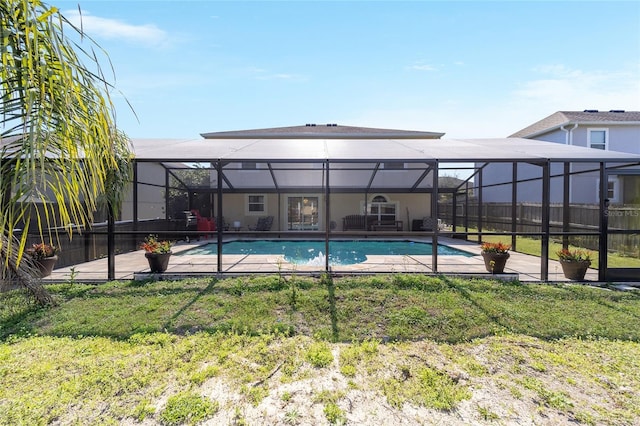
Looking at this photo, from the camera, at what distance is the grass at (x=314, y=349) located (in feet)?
8.25

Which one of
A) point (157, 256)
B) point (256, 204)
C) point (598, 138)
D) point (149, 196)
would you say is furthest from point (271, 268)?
point (598, 138)

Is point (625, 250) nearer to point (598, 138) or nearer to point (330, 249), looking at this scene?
point (330, 249)

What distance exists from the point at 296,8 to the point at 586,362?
359 inches

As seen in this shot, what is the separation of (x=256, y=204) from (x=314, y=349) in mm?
11806

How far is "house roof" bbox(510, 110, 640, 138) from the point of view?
49.0ft

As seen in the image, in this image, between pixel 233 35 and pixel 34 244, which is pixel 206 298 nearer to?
pixel 34 244

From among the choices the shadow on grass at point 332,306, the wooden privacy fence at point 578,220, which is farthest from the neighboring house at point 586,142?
the shadow on grass at point 332,306

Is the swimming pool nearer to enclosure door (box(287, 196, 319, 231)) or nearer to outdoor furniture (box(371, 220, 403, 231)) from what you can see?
outdoor furniture (box(371, 220, 403, 231))

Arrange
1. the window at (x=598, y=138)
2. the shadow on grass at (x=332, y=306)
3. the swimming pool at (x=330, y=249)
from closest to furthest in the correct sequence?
the shadow on grass at (x=332, y=306)
the swimming pool at (x=330, y=249)
the window at (x=598, y=138)

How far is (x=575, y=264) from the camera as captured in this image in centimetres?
588

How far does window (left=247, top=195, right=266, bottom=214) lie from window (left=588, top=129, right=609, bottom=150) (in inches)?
676

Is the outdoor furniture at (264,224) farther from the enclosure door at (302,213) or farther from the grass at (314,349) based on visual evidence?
the grass at (314,349)

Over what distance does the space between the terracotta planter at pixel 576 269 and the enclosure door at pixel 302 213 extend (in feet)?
32.6

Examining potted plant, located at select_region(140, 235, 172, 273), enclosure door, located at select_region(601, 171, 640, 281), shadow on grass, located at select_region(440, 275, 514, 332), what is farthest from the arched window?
potted plant, located at select_region(140, 235, 172, 273)
